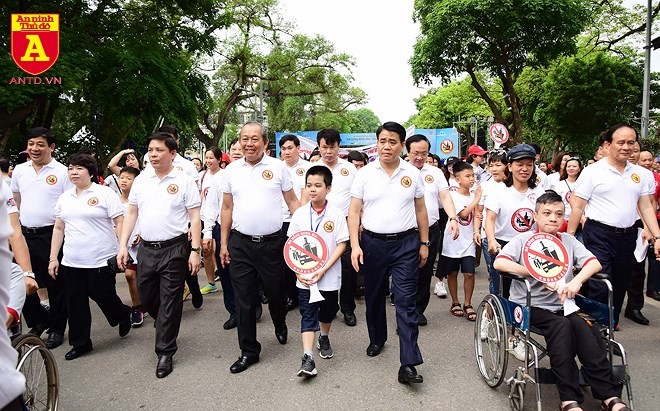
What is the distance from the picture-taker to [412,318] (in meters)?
3.63

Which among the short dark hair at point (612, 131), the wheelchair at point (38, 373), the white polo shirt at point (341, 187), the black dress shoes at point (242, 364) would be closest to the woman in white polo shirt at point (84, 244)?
the wheelchair at point (38, 373)

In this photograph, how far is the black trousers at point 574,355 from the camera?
282cm

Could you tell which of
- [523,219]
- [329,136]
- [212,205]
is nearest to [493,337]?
[523,219]

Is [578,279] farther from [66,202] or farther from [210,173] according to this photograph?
[210,173]

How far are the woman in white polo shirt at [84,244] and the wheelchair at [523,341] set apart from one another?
10.8ft

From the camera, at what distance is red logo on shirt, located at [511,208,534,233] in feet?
13.8

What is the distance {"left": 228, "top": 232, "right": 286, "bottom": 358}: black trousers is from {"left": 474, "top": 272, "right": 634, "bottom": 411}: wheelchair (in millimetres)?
1688

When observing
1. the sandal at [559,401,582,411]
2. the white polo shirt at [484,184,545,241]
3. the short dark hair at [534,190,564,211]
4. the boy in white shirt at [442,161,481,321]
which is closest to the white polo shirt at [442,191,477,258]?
the boy in white shirt at [442,161,481,321]

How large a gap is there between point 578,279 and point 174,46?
15.4 meters

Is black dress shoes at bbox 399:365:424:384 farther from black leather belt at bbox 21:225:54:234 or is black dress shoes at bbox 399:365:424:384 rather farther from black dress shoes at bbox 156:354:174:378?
black leather belt at bbox 21:225:54:234

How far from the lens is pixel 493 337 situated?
3.51 m

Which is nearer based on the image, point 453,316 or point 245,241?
point 245,241

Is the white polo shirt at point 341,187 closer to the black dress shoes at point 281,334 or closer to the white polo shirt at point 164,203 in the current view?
the black dress shoes at point 281,334

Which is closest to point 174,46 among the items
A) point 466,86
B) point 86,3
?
point 86,3
